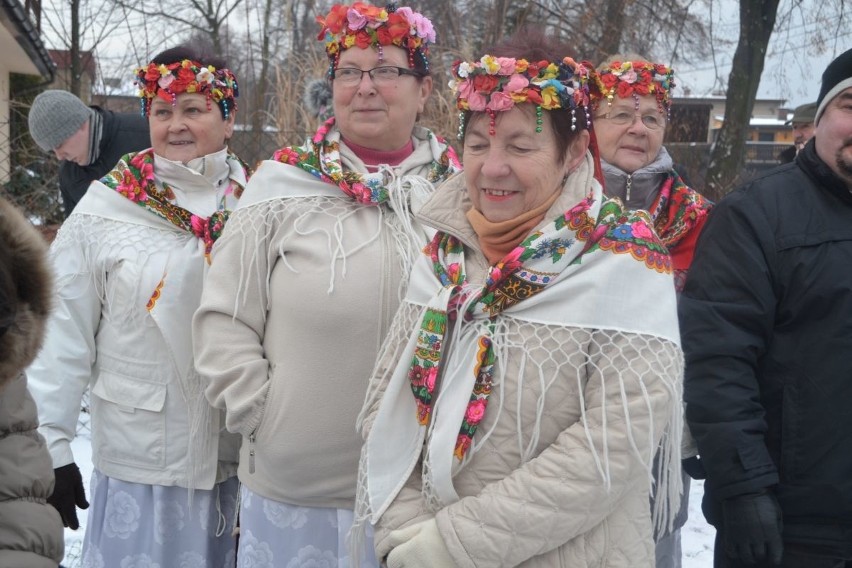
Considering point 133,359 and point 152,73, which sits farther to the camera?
point 152,73

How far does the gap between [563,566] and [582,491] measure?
198mm

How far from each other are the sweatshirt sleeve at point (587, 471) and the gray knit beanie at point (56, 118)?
10.3 ft

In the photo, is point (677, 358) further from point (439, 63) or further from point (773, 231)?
point (439, 63)

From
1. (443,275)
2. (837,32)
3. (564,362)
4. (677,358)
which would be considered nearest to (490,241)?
(443,275)

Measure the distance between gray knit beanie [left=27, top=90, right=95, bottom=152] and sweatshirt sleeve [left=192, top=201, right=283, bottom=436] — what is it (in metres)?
1.95

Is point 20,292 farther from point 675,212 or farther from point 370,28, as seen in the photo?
point 675,212

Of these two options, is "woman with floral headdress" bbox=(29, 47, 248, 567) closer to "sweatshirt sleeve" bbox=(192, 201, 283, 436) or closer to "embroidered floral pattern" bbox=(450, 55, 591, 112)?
"sweatshirt sleeve" bbox=(192, 201, 283, 436)

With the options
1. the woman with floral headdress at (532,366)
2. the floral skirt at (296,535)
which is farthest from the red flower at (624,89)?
the floral skirt at (296,535)

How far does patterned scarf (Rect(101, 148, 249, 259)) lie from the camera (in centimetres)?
297

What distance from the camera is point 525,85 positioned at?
187 centimetres

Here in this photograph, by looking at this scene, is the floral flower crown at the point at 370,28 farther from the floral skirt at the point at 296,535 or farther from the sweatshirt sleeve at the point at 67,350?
the floral skirt at the point at 296,535

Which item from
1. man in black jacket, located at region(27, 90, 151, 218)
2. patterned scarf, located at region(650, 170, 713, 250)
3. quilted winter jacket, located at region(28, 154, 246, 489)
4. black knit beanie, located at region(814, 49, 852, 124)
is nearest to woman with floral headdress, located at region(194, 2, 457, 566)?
quilted winter jacket, located at region(28, 154, 246, 489)

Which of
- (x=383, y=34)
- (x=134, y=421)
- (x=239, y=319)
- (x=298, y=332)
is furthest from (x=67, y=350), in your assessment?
(x=383, y=34)

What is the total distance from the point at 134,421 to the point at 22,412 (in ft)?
4.05
